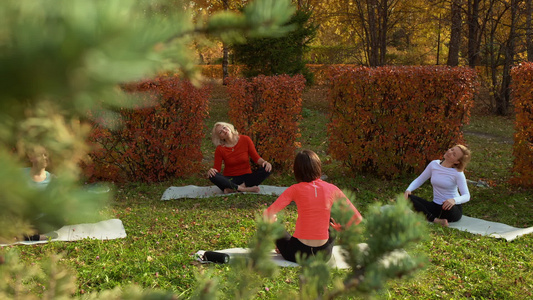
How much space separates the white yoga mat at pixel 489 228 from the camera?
5.24 meters

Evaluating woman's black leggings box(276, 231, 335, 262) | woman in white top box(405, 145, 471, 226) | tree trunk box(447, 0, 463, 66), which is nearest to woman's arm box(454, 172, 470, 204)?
woman in white top box(405, 145, 471, 226)

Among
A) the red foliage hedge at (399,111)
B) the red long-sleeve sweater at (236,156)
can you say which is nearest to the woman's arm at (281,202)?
the red long-sleeve sweater at (236,156)

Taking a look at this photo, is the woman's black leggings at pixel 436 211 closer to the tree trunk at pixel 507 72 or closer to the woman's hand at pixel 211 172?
the woman's hand at pixel 211 172

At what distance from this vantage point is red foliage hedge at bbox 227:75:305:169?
8070 mm

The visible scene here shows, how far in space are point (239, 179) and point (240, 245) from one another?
8.55 ft

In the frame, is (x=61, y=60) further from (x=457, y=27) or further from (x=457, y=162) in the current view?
(x=457, y=27)

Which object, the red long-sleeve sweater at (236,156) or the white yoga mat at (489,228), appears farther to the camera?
the red long-sleeve sweater at (236,156)

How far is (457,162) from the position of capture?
5742 mm

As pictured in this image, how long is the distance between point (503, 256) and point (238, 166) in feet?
13.3

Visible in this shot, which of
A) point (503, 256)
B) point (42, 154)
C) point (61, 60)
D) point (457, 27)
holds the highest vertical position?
point (457, 27)

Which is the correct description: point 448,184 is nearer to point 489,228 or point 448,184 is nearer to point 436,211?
point 436,211

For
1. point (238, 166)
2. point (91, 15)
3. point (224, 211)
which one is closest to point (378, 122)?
point (238, 166)

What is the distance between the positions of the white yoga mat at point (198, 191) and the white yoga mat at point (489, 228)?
2.74m

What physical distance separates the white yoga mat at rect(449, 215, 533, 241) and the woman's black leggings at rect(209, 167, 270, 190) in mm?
2885
